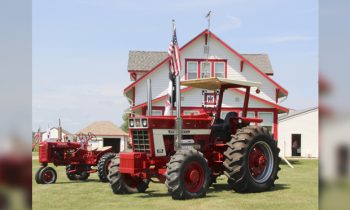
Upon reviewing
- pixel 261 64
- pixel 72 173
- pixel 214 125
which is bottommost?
pixel 72 173

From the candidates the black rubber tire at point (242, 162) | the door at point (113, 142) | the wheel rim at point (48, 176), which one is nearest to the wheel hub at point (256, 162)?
the black rubber tire at point (242, 162)

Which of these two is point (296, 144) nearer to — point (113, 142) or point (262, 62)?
point (262, 62)

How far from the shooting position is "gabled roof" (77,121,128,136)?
5447 centimetres

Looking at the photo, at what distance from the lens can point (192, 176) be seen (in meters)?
9.19

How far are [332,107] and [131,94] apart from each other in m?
31.7

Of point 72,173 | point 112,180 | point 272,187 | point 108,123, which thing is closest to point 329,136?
point 112,180

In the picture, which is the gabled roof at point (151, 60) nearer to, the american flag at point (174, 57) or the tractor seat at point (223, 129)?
the american flag at point (174, 57)

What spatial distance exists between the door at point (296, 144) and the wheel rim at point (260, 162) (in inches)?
1373

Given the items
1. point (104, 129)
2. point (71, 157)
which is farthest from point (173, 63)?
point (104, 129)

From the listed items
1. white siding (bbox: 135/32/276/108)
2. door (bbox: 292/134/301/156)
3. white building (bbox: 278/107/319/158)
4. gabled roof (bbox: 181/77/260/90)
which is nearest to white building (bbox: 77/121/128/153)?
white building (bbox: 278/107/319/158)

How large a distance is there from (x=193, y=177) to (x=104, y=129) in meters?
47.8

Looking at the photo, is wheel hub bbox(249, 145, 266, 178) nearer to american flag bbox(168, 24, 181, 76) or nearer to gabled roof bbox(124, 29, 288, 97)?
american flag bbox(168, 24, 181, 76)

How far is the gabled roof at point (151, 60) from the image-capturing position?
3519 centimetres

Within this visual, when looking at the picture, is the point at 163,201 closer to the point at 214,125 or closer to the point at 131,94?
the point at 214,125
